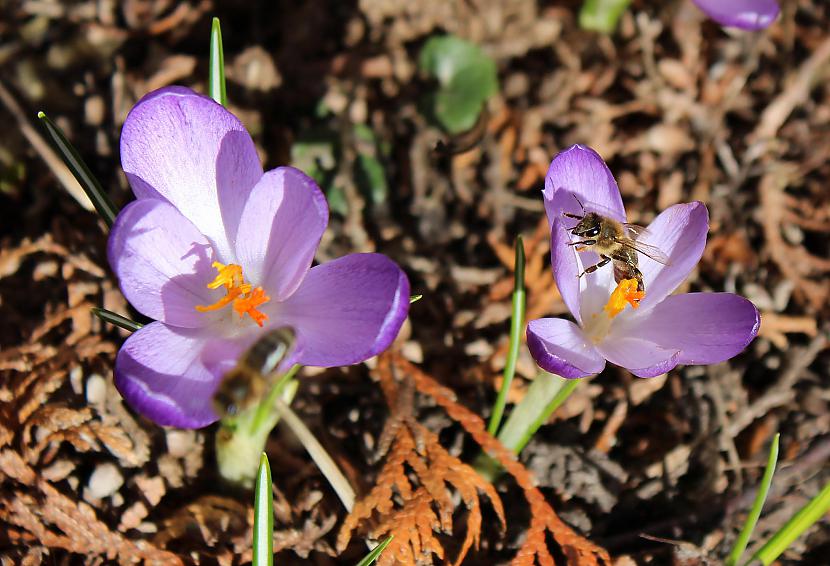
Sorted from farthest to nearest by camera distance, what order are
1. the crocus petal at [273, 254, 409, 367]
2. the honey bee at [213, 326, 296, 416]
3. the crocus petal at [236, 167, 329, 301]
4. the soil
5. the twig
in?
the twig
the soil
the crocus petal at [236, 167, 329, 301]
the crocus petal at [273, 254, 409, 367]
the honey bee at [213, 326, 296, 416]

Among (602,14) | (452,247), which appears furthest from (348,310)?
(602,14)

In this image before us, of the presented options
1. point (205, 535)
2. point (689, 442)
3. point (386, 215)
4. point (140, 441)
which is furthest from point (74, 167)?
point (689, 442)

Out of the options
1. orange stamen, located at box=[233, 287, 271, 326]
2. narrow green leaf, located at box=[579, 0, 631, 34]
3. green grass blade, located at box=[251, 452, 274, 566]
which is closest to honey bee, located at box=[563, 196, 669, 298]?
orange stamen, located at box=[233, 287, 271, 326]

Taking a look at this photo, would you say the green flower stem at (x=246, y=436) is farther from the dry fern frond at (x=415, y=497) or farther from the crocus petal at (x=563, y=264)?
the crocus petal at (x=563, y=264)

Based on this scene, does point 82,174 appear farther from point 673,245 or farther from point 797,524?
point 797,524

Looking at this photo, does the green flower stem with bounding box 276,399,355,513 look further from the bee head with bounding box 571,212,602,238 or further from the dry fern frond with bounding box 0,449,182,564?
the bee head with bounding box 571,212,602,238

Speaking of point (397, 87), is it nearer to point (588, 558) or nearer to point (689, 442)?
point (689, 442)

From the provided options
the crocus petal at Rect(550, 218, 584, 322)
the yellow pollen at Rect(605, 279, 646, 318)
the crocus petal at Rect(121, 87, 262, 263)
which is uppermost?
the crocus petal at Rect(121, 87, 262, 263)

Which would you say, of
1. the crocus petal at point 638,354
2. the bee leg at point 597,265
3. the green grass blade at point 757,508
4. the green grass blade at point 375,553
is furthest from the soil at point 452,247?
the bee leg at point 597,265
